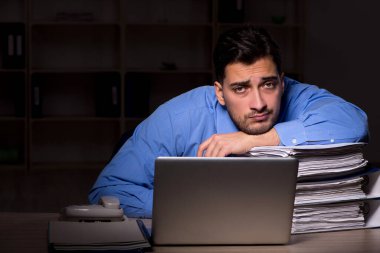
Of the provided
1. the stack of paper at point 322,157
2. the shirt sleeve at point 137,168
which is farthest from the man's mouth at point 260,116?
the stack of paper at point 322,157

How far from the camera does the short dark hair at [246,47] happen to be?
2186mm

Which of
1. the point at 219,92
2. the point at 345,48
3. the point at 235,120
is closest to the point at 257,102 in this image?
the point at 235,120

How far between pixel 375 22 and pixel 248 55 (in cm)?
422

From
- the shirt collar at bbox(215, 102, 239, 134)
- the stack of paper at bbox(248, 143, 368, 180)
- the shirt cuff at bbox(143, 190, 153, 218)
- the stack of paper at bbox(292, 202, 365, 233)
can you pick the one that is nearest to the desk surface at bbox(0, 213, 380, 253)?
the stack of paper at bbox(292, 202, 365, 233)

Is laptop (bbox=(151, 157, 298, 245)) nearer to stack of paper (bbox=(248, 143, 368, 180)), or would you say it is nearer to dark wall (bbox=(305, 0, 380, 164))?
stack of paper (bbox=(248, 143, 368, 180))

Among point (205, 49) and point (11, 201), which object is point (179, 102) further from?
point (205, 49)

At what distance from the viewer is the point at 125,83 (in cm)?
562

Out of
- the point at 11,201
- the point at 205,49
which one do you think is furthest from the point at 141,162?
the point at 205,49

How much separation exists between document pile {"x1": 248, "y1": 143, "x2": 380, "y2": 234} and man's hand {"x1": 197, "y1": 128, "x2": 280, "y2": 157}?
0.74 ft

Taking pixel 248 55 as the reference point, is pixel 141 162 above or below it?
below

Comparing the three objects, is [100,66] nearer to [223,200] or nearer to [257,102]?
[257,102]

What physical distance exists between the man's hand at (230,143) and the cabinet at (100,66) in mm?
3738

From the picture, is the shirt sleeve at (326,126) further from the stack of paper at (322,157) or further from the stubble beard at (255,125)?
the stack of paper at (322,157)

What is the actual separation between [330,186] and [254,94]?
57 centimetres
